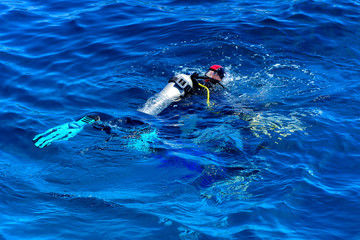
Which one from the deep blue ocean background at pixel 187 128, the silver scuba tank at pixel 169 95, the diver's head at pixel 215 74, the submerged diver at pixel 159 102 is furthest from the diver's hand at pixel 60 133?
the diver's head at pixel 215 74

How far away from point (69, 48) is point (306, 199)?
657 cm

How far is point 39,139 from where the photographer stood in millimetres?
5629

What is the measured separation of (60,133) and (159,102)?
4.95 feet

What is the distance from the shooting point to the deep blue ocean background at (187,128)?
4254 millimetres

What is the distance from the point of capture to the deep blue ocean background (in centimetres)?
425

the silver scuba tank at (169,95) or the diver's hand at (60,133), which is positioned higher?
the silver scuba tank at (169,95)

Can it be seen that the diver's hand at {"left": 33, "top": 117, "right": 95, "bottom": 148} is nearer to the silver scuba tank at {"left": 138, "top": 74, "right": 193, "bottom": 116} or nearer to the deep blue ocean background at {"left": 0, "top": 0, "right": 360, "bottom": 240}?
the deep blue ocean background at {"left": 0, "top": 0, "right": 360, "bottom": 240}

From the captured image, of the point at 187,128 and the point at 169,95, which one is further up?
the point at 169,95

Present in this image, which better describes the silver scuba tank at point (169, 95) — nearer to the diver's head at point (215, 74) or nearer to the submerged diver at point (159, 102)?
the submerged diver at point (159, 102)

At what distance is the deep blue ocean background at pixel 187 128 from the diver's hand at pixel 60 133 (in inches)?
5.0

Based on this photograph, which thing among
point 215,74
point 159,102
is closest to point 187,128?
point 159,102

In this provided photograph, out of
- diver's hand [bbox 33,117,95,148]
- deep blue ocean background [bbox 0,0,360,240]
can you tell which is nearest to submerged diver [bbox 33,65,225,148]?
diver's hand [bbox 33,117,95,148]

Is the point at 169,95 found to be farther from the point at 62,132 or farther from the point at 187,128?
the point at 62,132

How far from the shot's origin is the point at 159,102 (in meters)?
6.24
